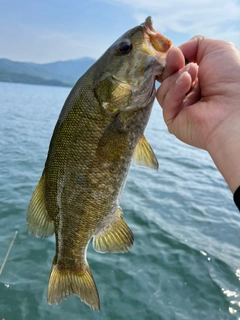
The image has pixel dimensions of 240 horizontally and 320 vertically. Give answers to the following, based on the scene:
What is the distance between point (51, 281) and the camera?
9.50 feet

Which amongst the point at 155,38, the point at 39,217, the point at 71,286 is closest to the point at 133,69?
the point at 155,38

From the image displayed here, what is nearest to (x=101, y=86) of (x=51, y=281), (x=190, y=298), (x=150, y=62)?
(x=150, y=62)

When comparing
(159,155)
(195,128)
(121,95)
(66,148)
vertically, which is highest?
(121,95)

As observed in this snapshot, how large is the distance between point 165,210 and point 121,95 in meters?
7.06

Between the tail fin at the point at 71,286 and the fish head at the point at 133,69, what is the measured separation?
1.54m

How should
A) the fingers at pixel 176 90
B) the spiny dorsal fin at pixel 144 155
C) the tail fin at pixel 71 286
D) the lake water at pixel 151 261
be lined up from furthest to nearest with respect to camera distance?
the lake water at pixel 151 261 < the tail fin at pixel 71 286 < the spiny dorsal fin at pixel 144 155 < the fingers at pixel 176 90

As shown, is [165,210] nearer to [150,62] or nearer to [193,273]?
[193,273]

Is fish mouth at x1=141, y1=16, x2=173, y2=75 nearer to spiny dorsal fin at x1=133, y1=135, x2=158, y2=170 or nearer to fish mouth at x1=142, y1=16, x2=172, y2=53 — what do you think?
fish mouth at x1=142, y1=16, x2=172, y2=53

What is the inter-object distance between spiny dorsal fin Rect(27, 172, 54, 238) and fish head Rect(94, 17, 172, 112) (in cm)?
94

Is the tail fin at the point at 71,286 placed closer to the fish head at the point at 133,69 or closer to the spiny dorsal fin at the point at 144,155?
the spiny dorsal fin at the point at 144,155

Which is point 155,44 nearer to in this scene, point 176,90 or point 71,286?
point 176,90

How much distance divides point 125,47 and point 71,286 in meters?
2.08

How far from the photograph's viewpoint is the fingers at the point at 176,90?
7.75 feet

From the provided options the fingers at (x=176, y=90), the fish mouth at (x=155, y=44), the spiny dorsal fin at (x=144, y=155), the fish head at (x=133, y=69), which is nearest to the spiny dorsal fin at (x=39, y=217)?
the spiny dorsal fin at (x=144, y=155)
